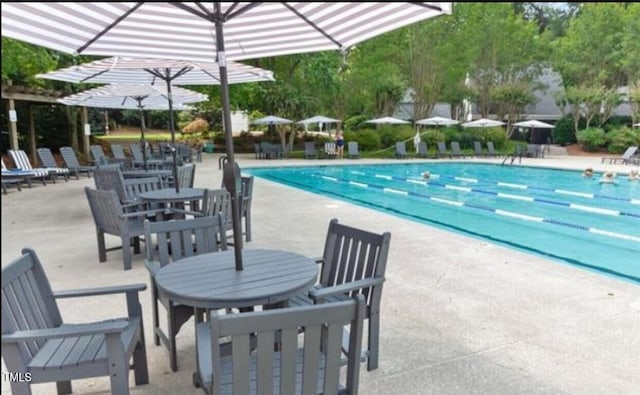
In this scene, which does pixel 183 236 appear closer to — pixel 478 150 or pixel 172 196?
pixel 172 196

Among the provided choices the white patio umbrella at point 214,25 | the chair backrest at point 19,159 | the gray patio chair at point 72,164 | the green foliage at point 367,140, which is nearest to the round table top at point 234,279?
the white patio umbrella at point 214,25

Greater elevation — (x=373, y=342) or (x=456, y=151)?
(x=456, y=151)

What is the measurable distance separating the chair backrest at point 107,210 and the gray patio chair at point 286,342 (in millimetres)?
3595

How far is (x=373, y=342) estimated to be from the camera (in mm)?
2809

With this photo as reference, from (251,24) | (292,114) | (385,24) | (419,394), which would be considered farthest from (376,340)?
(292,114)

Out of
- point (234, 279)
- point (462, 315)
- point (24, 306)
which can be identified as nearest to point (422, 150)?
point (462, 315)

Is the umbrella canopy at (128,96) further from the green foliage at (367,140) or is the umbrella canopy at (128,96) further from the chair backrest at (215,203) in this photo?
the green foliage at (367,140)

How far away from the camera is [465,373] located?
2.76 metres

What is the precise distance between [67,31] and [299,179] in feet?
41.4

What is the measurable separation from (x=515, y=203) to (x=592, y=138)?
732 inches

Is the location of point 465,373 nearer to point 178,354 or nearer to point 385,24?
point 178,354

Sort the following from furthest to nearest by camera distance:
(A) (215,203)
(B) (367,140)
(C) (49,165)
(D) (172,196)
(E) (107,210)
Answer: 1. (B) (367,140)
2. (C) (49,165)
3. (D) (172,196)
4. (A) (215,203)
5. (E) (107,210)

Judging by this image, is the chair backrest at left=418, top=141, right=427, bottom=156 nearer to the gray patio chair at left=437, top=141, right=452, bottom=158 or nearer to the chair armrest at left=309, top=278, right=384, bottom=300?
the gray patio chair at left=437, top=141, right=452, bottom=158

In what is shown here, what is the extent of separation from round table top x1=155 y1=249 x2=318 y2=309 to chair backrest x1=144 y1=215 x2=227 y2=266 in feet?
1.05
